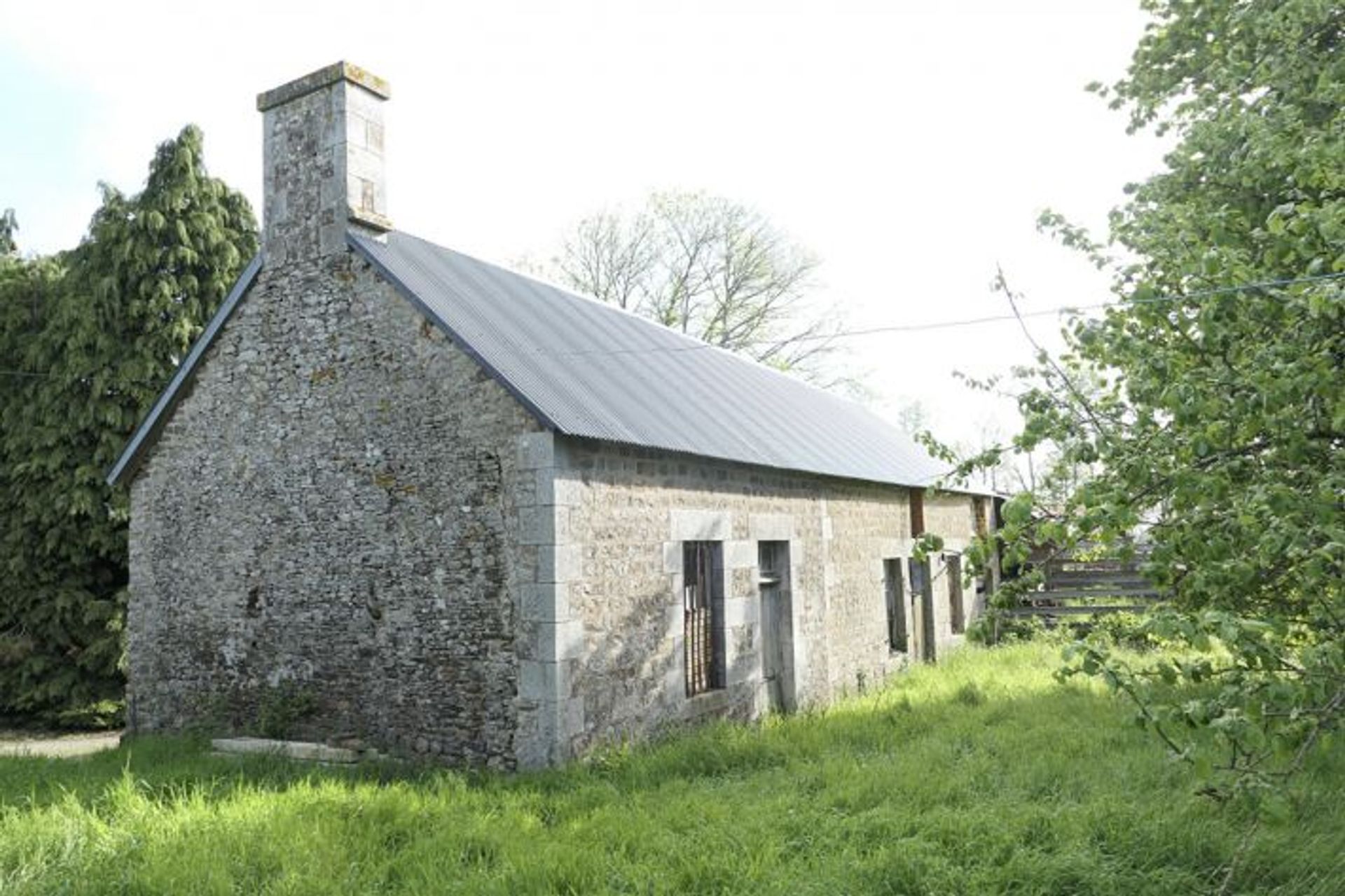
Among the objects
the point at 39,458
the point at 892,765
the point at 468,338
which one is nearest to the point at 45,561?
the point at 39,458

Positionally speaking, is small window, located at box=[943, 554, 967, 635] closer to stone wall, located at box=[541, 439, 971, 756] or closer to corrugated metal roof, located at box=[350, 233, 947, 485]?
corrugated metal roof, located at box=[350, 233, 947, 485]

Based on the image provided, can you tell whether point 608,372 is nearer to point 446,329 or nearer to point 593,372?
point 593,372

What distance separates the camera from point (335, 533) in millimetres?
9453

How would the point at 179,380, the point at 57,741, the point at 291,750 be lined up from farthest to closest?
the point at 57,741 → the point at 179,380 → the point at 291,750

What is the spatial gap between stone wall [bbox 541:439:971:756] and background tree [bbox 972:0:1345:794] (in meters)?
4.43

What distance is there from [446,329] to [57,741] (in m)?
10.5

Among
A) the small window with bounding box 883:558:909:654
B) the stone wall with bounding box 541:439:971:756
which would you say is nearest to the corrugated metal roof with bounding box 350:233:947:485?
the stone wall with bounding box 541:439:971:756

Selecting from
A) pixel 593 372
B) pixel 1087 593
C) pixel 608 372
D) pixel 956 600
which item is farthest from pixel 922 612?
pixel 593 372

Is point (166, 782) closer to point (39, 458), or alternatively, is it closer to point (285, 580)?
point (285, 580)

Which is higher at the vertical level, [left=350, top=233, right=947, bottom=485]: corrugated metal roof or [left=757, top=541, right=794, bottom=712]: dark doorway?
[left=350, top=233, right=947, bottom=485]: corrugated metal roof

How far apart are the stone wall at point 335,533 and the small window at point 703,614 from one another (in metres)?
2.51

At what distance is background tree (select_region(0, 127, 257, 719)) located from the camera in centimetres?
A: 1513

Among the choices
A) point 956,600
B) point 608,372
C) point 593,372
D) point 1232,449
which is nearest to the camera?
point 1232,449

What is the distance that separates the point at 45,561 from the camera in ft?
51.0
